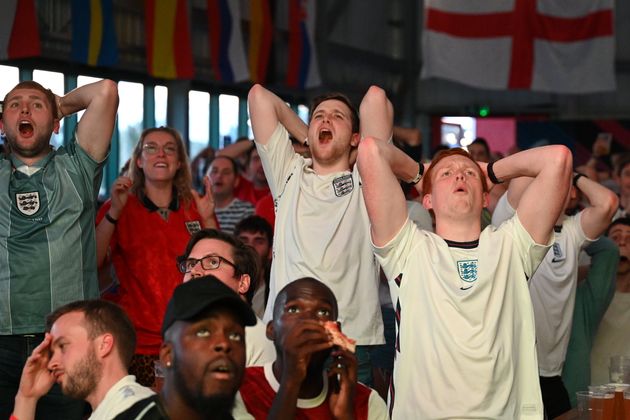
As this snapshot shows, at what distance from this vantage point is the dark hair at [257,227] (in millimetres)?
6961

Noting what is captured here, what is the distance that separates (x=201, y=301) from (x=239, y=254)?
5.79 ft

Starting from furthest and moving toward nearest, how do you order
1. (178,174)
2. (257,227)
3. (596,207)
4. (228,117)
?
(228,117), (257,227), (178,174), (596,207)

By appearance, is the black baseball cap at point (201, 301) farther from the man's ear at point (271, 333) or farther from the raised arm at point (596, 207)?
the raised arm at point (596, 207)

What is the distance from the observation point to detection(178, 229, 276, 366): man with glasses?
4328 mm

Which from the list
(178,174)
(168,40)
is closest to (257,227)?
(178,174)

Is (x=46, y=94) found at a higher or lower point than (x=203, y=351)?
higher

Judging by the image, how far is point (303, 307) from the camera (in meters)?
3.57

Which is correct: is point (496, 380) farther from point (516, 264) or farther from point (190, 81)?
point (190, 81)

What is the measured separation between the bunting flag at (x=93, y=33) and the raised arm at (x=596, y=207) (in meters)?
6.55

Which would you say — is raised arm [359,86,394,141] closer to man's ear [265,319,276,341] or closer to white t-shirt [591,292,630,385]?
man's ear [265,319,276,341]

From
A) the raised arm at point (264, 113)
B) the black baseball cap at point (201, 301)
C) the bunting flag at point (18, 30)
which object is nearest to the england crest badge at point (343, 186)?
the raised arm at point (264, 113)

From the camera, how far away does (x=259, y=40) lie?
15.4m

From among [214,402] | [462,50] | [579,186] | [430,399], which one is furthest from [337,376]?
[462,50]

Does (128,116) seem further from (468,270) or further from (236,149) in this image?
(468,270)
